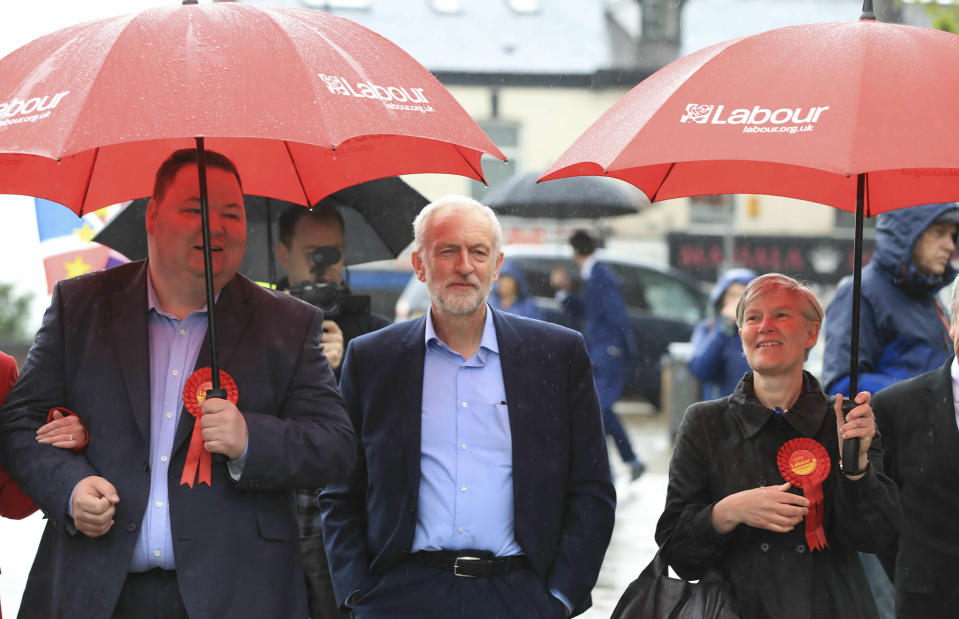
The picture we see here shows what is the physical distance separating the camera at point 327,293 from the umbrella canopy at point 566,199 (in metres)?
7.34

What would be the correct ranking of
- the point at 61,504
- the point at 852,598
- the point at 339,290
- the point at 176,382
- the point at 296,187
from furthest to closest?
the point at 339,290
the point at 296,187
the point at 852,598
the point at 176,382
the point at 61,504

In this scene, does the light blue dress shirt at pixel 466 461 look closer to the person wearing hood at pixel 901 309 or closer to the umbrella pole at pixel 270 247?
the umbrella pole at pixel 270 247

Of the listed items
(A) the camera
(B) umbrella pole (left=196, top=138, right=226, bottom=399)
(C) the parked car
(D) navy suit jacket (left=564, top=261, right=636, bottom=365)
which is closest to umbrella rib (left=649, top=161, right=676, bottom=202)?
(A) the camera

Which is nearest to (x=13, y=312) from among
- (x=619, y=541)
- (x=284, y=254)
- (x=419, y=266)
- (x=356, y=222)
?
(x=619, y=541)

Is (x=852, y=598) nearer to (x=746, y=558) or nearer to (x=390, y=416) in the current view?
(x=746, y=558)

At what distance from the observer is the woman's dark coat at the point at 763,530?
362 cm

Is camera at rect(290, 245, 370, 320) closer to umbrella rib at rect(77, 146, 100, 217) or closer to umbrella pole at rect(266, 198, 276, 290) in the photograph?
umbrella pole at rect(266, 198, 276, 290)

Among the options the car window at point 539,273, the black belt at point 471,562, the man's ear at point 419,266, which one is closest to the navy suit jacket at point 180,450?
the black belt at point 471,562

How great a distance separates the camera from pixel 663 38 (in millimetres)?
27750

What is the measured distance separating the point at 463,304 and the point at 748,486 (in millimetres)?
1059

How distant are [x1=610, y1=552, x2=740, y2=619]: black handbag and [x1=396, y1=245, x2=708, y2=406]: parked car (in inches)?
486

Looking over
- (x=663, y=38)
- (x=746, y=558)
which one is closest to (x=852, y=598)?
(x=746, y=558)

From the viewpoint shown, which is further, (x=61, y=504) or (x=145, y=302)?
(x=145, y=302)

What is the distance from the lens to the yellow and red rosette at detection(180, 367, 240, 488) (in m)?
3.22
